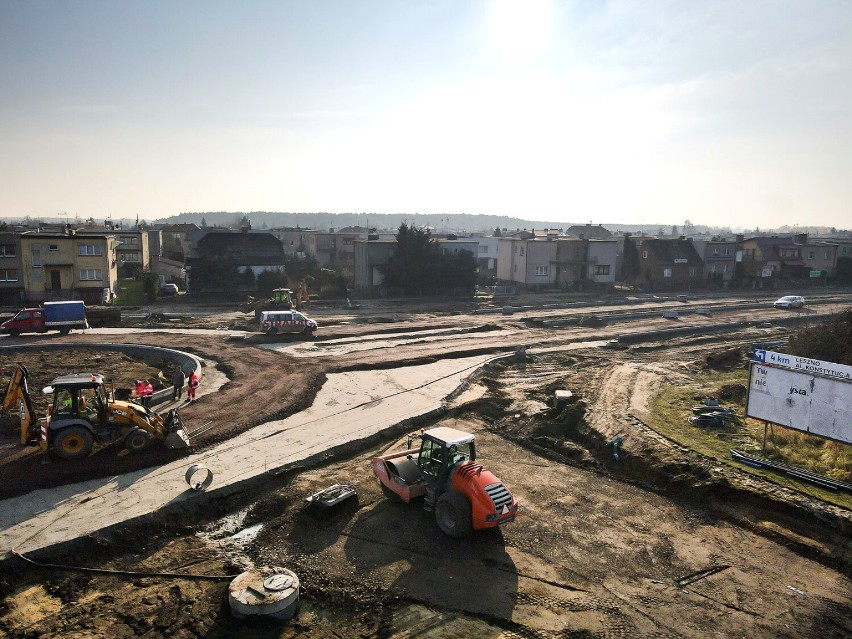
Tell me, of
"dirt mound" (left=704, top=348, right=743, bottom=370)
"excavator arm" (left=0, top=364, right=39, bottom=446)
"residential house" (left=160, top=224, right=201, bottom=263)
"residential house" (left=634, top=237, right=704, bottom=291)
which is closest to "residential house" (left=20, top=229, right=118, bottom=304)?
"residential house" (left=160, top=224, right=201, bottom=263)

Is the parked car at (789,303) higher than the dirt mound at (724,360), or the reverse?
the parked car at (789,303)

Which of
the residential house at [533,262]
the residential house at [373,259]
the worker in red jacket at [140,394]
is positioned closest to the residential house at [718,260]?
the residential house at [533,262]

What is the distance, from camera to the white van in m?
35.6

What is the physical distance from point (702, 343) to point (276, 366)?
2713cm

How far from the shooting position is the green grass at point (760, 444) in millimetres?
16047

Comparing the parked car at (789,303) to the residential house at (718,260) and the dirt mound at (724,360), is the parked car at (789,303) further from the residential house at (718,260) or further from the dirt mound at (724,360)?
the dirt mound at (724,360)

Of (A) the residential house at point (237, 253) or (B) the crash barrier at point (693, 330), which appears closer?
(B) the crash barrier at point (693, 330)

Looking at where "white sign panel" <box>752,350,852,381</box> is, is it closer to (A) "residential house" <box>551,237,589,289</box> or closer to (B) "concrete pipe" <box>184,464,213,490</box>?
(B) "concrete pipe" <box>184,464,213,490</box>

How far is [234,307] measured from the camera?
49188 millimetres

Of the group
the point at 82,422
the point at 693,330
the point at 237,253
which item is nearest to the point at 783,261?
the point at 693,330

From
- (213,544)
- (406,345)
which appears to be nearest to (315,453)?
(213,544)

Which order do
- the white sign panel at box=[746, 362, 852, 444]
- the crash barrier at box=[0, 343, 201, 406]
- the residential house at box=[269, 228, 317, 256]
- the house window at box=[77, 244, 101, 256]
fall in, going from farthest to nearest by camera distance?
the residential house at box=[269, 228, 317, 256], the house window at box=[77, 244, 101, 256], the crash barrier at box=[0, 343, 201, 406], the white sign panel at box=[746, 362, 852, 444]

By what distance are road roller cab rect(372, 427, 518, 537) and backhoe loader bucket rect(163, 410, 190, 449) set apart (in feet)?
20.1

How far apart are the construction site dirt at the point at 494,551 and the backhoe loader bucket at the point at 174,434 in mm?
405
